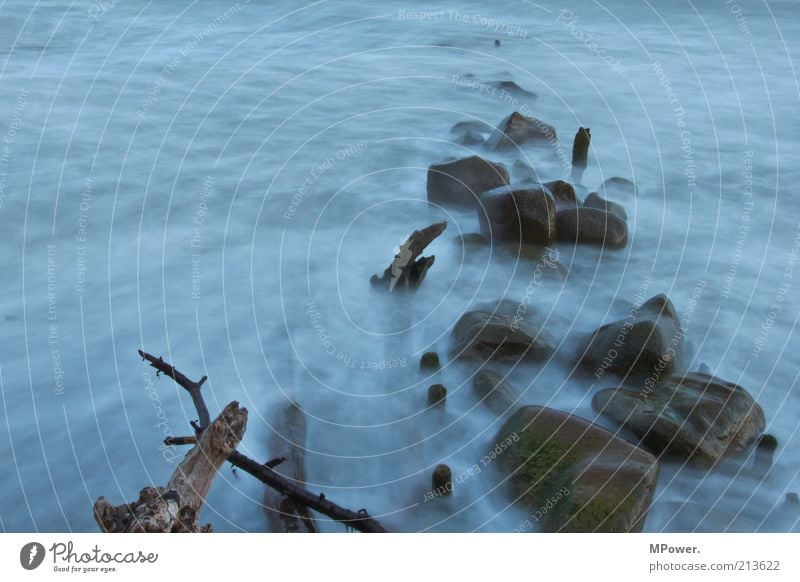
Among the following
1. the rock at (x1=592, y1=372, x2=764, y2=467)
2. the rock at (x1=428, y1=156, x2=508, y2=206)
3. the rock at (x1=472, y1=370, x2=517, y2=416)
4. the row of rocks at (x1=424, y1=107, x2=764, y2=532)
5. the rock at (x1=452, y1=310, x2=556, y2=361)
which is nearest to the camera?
the row of rocks at (x1=424, y1=107, x2=764, y2=532)

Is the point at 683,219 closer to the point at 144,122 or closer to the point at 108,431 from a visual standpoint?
the point at 108,431

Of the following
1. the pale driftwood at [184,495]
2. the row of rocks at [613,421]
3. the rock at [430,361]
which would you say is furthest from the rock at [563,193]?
the pale driftwood at [184,495]

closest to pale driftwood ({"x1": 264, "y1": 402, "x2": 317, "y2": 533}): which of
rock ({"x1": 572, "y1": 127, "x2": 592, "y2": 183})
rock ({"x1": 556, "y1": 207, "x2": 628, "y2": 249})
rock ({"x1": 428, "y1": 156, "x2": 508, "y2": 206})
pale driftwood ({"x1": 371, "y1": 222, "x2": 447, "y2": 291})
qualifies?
pale driftwood ({"x1": 371, "y1": 222, "x2": 447, "y2": 291})

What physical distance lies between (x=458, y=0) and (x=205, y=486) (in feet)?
33.4

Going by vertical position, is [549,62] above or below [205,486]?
above

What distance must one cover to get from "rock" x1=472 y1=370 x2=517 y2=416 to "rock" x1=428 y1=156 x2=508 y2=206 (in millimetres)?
A: 2268

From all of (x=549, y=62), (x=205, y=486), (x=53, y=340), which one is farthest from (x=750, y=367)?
(x=549, y=62)

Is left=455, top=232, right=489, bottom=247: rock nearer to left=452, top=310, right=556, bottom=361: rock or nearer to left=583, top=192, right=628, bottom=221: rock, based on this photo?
left=583, top=192, right=628, bottom=221: rock

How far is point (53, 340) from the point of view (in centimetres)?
562

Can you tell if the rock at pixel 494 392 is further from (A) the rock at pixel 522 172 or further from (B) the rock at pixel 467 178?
(A) the rock at pixel 522 172

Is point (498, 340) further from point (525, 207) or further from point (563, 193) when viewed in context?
point (563, 193)

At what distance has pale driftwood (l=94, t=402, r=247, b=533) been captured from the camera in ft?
11.7
